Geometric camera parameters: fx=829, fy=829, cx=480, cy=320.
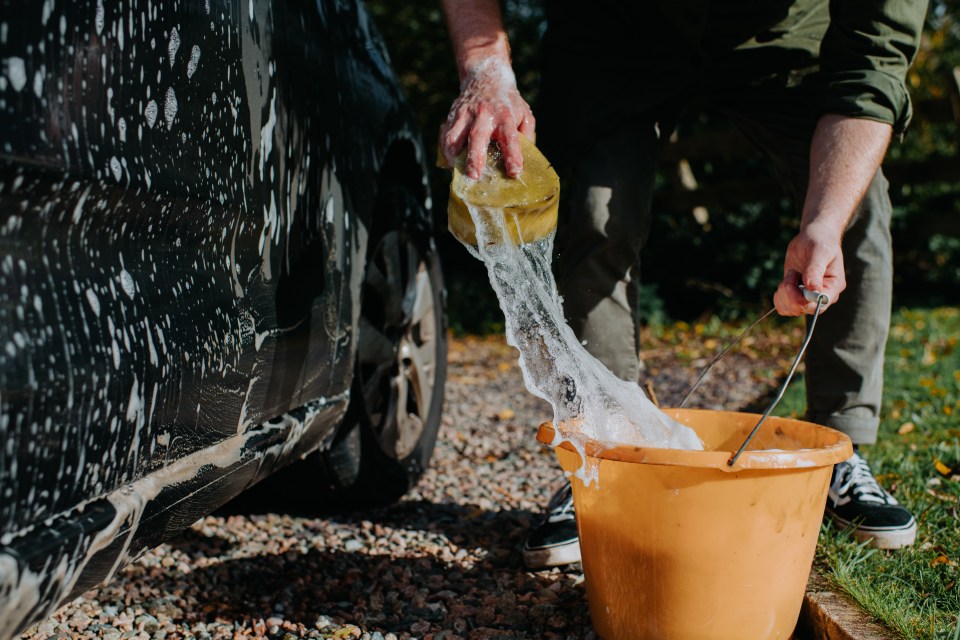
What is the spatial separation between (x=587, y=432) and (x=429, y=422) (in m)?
1.08

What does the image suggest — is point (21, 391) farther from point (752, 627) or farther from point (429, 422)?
point (429, 422)

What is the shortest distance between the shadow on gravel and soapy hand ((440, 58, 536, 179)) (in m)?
0.95

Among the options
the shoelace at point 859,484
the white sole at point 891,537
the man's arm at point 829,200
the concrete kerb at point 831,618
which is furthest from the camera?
the shoelace at point 859,484

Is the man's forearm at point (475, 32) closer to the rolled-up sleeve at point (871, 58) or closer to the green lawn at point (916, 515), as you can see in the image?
the rolled-up sleeve at point (871, 58)

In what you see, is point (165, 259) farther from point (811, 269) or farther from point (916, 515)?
point (916, 515)

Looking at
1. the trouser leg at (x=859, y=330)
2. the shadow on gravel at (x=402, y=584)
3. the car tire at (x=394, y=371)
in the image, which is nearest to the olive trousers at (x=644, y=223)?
the trouser leg at (x=859, y=330)

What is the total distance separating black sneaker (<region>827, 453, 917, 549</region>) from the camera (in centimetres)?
189

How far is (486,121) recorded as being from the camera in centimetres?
156

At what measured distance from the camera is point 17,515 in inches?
35.1

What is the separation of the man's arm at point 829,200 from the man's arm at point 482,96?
59 centimetres

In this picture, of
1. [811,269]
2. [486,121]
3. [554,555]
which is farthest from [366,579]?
[811,269]

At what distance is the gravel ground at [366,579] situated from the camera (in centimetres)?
173

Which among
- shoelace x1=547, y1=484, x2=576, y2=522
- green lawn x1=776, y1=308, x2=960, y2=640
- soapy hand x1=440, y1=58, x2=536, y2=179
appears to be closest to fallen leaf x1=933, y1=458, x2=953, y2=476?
green lawn x1=776, y1=308, x2=960, y2=640

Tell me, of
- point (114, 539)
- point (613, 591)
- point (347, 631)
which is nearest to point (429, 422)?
point (347, 631)
